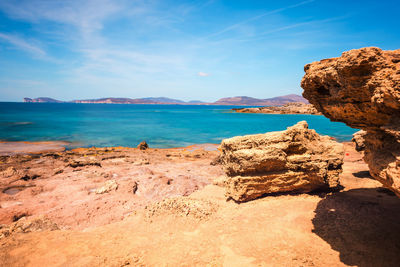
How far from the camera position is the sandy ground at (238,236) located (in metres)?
4.31

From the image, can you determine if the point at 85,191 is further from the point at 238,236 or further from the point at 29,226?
the point at 238,236

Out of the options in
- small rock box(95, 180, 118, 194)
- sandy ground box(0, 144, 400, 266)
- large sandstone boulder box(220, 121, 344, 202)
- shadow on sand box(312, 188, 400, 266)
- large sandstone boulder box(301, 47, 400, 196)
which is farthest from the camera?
small rock box(95, 180, 118, 194)

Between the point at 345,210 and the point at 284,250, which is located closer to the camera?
the point at 284,250

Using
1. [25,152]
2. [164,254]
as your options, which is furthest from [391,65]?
[25,152]

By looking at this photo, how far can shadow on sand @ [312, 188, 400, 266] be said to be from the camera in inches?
156

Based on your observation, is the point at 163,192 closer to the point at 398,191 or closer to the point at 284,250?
the point at 284,250

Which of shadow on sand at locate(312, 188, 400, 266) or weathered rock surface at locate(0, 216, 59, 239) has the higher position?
shadow on sand at locate(312, 188, 400, 266)

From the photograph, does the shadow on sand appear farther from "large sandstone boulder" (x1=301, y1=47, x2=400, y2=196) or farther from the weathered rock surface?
the weathered rock surface

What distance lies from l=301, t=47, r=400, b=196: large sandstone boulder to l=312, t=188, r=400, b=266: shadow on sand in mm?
1426

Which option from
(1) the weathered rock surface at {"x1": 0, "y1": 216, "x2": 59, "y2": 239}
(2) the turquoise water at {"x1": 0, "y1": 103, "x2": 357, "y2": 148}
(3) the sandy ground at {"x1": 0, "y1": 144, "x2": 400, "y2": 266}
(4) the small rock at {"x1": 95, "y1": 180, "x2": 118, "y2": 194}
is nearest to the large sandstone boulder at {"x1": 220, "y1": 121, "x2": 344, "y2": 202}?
(3) the sandy ground at {"x1": 0, "y1": 144, "x2": 400, "y2": 266}

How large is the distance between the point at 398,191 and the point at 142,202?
298 inches

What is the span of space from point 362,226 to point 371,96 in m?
3.11

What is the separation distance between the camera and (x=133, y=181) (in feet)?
32.2

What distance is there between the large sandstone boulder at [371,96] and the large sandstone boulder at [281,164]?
2.22m
